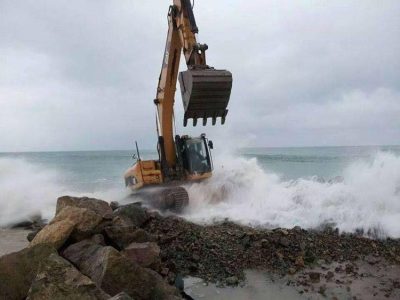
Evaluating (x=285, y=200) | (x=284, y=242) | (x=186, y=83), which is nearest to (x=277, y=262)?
(x=284, y=242)

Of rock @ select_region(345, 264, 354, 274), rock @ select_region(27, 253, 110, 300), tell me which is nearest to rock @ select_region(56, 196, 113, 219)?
rock @ select_region(27, 253, 110, 300)

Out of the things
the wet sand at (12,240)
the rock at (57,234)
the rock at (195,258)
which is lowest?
the rock at (195,258)

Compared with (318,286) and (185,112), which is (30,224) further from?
(318,286)

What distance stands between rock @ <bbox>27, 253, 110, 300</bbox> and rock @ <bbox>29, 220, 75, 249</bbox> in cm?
171

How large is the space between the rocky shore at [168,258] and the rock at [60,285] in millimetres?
10

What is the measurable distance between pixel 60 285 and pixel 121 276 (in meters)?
0.93

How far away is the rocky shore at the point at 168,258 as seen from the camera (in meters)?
5.05

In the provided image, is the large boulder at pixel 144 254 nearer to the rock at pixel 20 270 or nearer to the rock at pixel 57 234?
the rock at pixel 57 234

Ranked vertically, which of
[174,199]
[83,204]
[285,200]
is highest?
[83,204]

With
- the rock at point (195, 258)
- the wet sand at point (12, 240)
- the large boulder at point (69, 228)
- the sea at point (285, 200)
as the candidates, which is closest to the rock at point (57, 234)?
the large boulder at point (69, 228)

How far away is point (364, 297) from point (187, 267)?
2.88 m

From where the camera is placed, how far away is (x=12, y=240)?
33.0 ft

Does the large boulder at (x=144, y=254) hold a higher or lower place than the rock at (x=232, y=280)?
higher

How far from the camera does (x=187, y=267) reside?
7.44m
